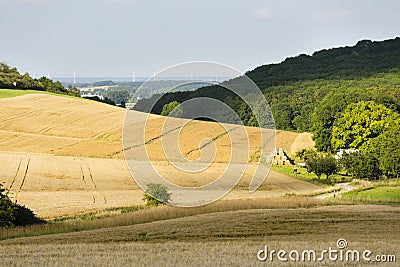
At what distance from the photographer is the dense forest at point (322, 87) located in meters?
86.3

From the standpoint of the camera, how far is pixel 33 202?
3694cm

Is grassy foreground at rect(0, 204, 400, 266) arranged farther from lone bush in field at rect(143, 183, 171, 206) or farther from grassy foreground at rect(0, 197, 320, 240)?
lone bush in field at rect(143, 183, 171, 206)

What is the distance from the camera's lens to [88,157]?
203ft

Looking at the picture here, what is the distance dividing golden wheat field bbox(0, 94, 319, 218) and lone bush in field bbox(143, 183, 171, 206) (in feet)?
6.66

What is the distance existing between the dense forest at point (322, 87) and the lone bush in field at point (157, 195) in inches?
318

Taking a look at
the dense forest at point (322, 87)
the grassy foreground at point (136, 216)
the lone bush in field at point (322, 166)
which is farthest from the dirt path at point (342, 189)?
the grassy foreground at point (136, 216)

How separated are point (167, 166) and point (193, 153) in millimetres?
7255

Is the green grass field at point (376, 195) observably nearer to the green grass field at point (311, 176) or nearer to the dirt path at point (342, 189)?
the dirt path at point (342, 189)

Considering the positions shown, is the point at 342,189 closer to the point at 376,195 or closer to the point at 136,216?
the point at 376,195

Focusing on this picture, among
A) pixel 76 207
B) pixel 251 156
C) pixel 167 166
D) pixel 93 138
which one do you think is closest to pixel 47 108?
pixel 93 138

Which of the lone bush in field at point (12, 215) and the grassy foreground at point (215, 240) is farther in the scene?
the lone bush in field at point (12, 215)

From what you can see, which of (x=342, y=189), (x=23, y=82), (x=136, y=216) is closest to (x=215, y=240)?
(x=136, y=216)

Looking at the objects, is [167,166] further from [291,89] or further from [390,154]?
[291,89]

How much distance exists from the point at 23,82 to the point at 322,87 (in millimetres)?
65028
